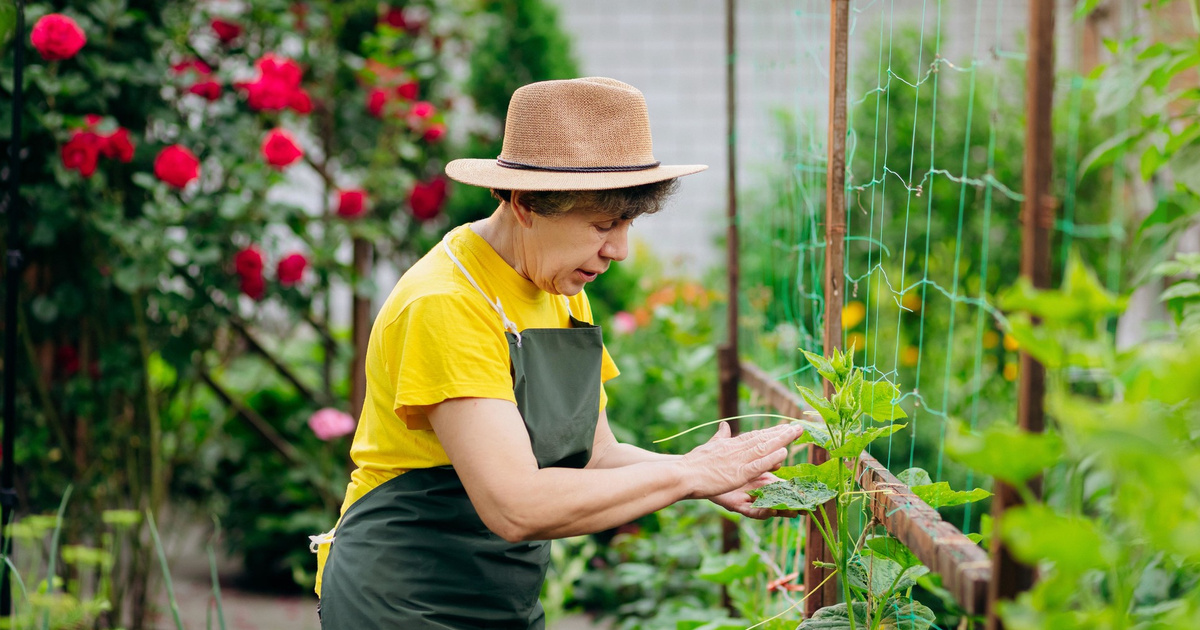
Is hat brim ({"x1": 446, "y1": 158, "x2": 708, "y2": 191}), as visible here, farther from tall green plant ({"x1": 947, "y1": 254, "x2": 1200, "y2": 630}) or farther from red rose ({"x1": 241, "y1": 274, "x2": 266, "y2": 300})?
red rose ({"x1": 241, "y1": 274, "x2": 266, "y2": 300})

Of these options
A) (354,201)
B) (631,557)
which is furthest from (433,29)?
(631,557)

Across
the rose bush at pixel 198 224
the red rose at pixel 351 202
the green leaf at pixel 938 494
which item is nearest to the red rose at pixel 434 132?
the rose bush at pixel 198 224

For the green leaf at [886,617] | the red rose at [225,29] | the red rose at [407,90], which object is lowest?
the green leaf at [886,617]

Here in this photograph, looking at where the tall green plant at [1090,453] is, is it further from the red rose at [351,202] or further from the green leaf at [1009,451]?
the red rose at [351,202]

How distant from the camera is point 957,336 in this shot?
392cm

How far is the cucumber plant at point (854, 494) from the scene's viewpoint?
1.21 meters

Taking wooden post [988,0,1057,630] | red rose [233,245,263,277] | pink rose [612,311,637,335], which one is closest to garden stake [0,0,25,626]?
red rose [233,245,263,277]

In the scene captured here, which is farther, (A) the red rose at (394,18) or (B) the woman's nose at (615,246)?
(A) the red rose at (394,18)

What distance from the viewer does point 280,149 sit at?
2.97 meters

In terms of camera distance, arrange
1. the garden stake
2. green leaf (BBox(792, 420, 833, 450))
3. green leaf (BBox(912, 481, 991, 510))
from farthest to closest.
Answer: the garden stake < green leaf (BBox(792, 420, 833, 450)) < green leaf (BBox(912, 481, 991, 510))

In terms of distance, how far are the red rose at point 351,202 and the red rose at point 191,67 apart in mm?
594

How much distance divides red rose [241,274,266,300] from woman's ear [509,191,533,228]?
1.80 meters

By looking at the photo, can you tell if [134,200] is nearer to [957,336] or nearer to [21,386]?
[21,386]

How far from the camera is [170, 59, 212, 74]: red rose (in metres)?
3.07
